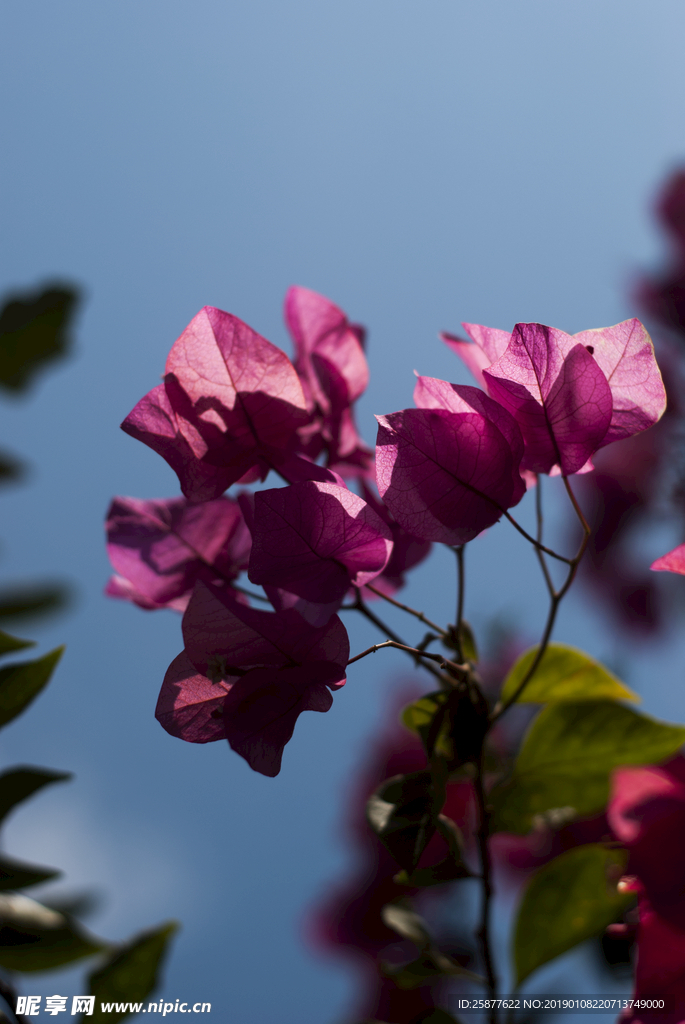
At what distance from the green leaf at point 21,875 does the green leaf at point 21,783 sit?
3 cm

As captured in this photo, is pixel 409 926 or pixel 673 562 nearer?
pixel 673 562

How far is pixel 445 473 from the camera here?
333mm

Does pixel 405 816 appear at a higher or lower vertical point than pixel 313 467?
lower

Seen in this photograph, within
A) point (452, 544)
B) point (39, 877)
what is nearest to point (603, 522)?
point (452, 544)

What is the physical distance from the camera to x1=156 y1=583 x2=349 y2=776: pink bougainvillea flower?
12.9 inches

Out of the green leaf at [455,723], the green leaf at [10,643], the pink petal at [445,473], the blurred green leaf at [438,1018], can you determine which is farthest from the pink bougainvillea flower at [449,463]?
the blurred green leaf at [438,1018]

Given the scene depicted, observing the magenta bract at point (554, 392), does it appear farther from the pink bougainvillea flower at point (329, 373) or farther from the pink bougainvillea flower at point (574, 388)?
the pink bougainvillea flower at point (329, 373)

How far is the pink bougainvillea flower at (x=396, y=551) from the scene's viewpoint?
1.33 feet

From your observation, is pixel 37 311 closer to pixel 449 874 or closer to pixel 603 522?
pixel 449 874

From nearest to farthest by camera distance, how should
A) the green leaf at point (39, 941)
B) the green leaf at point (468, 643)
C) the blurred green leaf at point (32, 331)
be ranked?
the green leaf at point (39, 941)
the green leaf at point (468, 643)
the blurred green leaf at point (32, 331)

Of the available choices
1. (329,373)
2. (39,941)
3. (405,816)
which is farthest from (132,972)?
(329,373)

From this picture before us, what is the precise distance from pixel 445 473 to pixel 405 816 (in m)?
0.19

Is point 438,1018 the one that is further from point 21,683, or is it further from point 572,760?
point 21,683

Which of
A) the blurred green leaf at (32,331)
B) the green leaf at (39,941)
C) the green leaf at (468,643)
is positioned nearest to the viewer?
the green leaf at (39,941)
